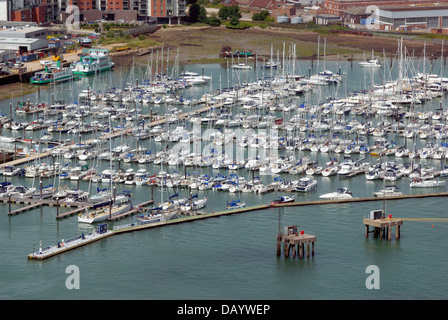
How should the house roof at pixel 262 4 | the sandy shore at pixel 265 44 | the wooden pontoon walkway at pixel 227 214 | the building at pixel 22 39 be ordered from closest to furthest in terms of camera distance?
1. the wooden pontoon walkway at pixel 227 214
2. the building at pixel 22 39
3. the sandy shore at pixel 265 44
4. the house roof at pixel 262 4

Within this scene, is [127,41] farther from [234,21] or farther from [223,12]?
[223,12]

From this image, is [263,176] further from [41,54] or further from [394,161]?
[41,54]

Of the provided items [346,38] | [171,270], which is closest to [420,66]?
[346,38]

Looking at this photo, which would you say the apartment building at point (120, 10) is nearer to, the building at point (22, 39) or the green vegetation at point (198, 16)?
the green vegetation at point (198, 16)

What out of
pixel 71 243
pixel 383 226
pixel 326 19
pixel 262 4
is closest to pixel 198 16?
pixel 262 4

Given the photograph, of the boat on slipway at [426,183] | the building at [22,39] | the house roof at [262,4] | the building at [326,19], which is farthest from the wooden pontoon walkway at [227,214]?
the house roof at [262,4]
